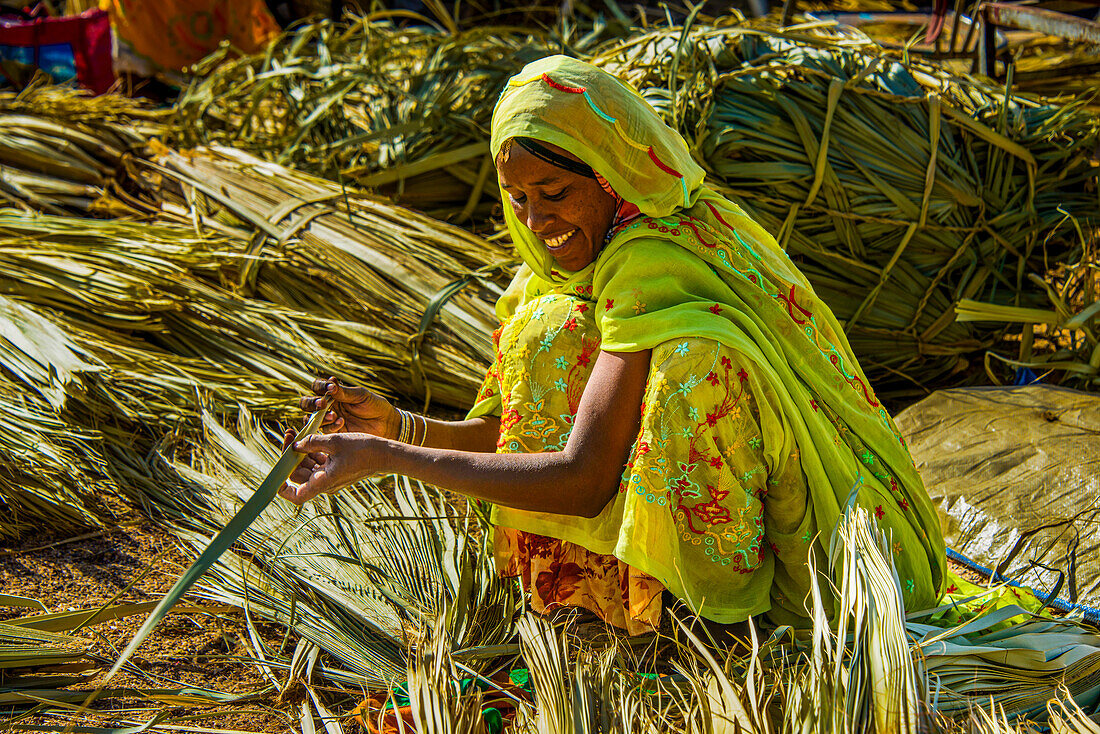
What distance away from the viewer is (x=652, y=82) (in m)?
2.97

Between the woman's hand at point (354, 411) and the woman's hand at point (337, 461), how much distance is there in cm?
17

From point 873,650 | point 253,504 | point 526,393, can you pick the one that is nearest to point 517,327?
point 526,393

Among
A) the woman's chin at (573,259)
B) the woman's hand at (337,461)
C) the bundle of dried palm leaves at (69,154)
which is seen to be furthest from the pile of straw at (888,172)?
the bundle of dried palm leaves at (69,154)

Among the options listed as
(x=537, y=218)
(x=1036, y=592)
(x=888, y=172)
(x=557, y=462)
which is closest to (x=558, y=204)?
(x=537, y=218)

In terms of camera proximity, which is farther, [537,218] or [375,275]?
[375,275]

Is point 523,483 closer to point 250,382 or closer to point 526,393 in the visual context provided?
point 526,393

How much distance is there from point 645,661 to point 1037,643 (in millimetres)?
625

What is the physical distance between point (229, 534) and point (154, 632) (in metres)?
0.76

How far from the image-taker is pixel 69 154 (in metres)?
3.98

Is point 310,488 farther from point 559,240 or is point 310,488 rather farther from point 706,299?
point 706,299

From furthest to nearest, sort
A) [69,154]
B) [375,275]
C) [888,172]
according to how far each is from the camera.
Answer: [69,154] < [375,275] < [888,172]

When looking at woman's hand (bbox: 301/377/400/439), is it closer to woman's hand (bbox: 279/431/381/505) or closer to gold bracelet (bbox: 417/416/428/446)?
gold bracelet (bbox: 417/416/428/446)

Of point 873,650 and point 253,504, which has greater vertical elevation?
point 253,504

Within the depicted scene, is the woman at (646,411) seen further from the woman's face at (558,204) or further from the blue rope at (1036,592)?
the blue rope at (1036,592)
